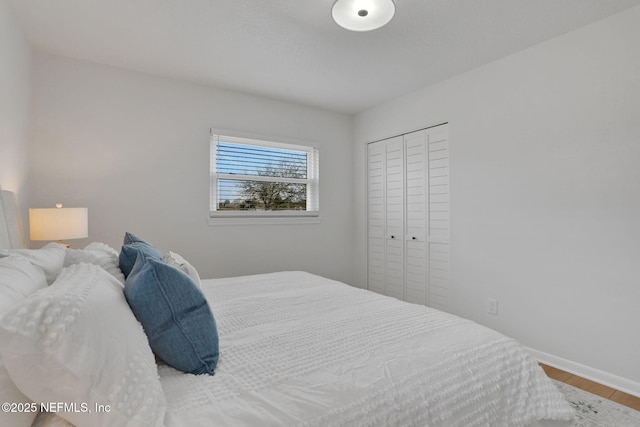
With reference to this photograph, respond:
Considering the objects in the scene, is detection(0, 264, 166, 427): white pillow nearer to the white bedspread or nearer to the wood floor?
the white bedspread

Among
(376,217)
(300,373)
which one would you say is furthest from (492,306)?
(300,373)

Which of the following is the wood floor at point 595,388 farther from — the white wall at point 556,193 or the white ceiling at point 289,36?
the white ceiling at point 289,36

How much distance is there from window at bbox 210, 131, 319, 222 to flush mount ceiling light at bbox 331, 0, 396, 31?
6.54ft

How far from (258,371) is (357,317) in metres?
0.67

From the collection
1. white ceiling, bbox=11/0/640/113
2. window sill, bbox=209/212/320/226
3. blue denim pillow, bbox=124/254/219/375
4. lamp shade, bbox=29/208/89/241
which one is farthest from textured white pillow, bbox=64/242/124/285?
window sill, bbox=209/212/320/226

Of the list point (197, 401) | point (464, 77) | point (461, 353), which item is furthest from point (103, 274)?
point (464, 77)

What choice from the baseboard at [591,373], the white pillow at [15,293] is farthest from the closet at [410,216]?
the white pillow at [15,293]

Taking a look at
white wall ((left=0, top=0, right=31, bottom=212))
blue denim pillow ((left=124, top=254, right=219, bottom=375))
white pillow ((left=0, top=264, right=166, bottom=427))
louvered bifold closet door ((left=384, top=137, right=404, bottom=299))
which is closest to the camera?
white pillow ((left=0, top=264, right=166, bottom=427))

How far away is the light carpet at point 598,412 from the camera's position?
183 centimetres

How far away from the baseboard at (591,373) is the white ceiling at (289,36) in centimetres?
247

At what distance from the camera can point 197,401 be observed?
0.91 metres

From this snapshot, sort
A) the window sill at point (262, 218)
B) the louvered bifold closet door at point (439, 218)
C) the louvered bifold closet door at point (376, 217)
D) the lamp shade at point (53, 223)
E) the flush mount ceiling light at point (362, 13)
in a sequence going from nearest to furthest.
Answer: the flush mount ceiling light at point (362, 13)
the lamp shade at point (53, 223)
the louvered bifold closet door at point (439, 218)
the window sill at point (262, 218)
the louvered bifold closet door at point (376, 217)

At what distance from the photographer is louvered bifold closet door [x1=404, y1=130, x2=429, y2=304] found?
142 inches

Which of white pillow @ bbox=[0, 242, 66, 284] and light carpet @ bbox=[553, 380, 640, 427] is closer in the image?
white pillow @ bbox=[0, 242, 66, 284]
